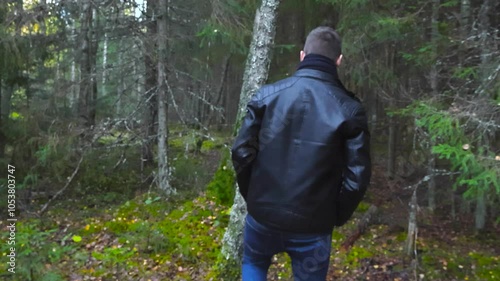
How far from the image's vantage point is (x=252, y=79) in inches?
195

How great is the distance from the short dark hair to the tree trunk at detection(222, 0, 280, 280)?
87.9 inches

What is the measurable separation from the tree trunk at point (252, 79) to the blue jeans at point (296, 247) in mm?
1683

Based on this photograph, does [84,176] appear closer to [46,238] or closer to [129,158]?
[129,158]

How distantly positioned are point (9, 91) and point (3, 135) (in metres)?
1.25

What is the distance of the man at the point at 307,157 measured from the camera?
2.53 m

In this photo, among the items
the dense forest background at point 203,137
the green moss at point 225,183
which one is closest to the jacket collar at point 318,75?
the dense forest background at point 203,137

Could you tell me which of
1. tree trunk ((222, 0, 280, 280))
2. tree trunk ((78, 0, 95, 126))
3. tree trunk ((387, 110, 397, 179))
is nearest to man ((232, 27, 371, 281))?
tree trunk ((222, 0, 280, 280))

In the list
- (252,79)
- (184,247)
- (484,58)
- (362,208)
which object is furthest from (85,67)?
(484,58)

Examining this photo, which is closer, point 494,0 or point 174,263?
point 174,263

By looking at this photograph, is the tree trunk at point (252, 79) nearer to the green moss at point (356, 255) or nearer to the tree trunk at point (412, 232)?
the green moss at point (356, 255)

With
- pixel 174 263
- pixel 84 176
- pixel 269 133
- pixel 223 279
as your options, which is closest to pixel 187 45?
pixel 84 176

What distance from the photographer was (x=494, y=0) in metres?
6.94

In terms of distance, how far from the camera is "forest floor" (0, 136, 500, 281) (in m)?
5.61

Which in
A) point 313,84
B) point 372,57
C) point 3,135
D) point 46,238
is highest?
point 372,57
